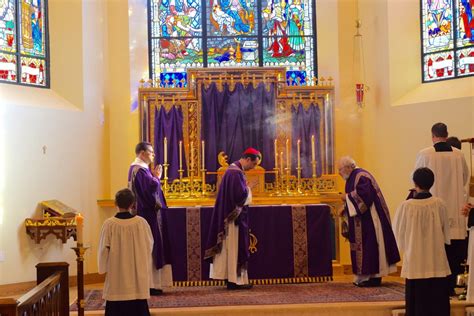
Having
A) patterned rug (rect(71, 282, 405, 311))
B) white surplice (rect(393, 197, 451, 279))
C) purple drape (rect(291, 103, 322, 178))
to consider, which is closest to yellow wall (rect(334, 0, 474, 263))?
purple drape (rect(291, 103, 322, 178))

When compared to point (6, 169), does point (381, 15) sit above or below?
above

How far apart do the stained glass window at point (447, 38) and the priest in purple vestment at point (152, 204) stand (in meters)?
5.52

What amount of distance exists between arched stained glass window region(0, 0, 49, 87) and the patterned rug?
12.8 feet

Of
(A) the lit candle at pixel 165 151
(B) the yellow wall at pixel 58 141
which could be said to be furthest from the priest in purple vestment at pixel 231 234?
(B) the yellow wall at pixel 58 141

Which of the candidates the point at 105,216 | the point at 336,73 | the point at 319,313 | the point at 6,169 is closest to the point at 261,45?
the point at 336,73

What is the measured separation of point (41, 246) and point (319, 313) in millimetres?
4987

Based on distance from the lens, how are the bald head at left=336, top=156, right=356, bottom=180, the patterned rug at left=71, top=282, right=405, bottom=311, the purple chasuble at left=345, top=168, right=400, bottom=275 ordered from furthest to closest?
the bald head at left=336, top=156, right=356, bottom=180, the purple chasuble at left=345, top=168, right=400, bottom=275, the patterned rug at left=71, top=282, right=405, bottom=311

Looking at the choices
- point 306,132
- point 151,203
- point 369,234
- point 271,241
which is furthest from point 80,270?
point 306,132

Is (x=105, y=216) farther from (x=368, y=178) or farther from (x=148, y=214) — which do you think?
(x=368, y=178)

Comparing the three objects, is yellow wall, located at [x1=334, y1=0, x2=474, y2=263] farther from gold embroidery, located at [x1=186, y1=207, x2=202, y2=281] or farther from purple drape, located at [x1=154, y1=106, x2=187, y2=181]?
gold embroidery, located at [x1=186, y1=207, x2=202, y2=281]

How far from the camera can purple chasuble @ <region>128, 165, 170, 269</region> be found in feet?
30.6

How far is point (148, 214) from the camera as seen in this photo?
372 inches

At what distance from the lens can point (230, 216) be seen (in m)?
Result: 9.50

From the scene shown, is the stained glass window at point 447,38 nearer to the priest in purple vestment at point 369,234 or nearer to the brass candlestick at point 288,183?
the brass candlestick at point 288,183
